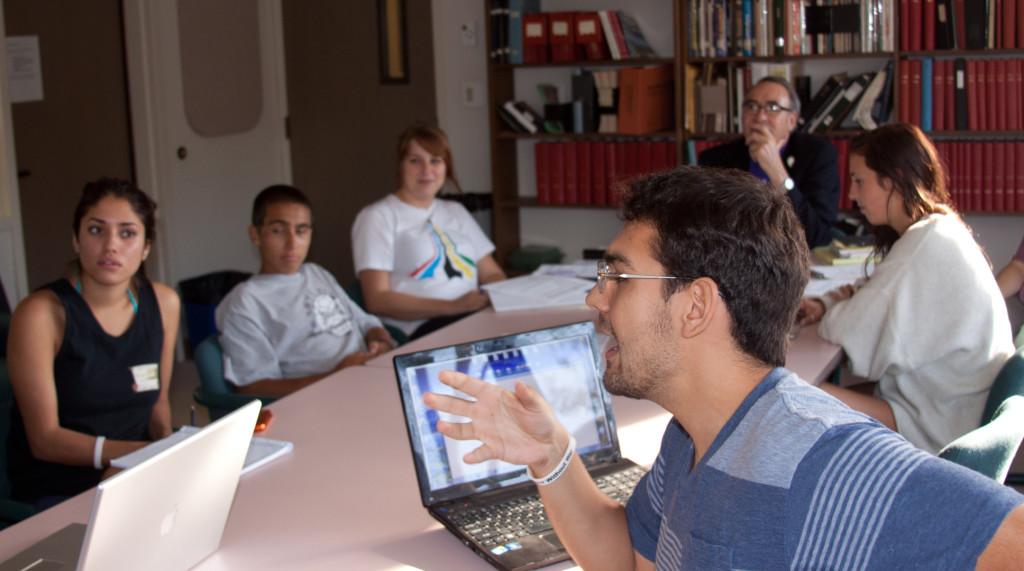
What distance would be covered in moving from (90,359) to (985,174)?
399 cm

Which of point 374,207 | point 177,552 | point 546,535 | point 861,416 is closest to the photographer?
point 861,416

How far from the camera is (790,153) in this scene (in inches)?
163

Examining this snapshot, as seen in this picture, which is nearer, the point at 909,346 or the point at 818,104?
the point at 909,346

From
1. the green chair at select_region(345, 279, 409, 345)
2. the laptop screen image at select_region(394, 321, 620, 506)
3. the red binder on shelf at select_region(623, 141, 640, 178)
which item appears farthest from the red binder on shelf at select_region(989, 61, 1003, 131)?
the laptop screen image at select_region(394, 321, 620, 506)

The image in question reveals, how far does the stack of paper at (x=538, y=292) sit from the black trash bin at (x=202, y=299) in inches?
83.0

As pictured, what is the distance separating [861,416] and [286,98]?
5.59 metres

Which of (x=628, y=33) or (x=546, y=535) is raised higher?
(x=628, y=33)

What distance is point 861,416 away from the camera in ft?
4.11

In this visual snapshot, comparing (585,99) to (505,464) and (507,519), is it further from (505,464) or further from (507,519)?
(507,519)

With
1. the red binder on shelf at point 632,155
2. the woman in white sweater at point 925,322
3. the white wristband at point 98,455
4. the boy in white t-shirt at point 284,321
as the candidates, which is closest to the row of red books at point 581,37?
the red binder on shelf at point 632,155

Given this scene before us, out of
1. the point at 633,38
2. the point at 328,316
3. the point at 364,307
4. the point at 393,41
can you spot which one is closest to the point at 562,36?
the point at 633,38

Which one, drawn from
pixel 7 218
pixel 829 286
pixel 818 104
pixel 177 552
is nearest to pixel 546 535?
pixel 177 552

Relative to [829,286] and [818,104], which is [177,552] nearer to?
[829,286]

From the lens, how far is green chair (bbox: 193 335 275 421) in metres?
2.98
